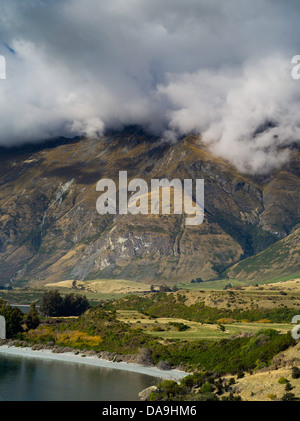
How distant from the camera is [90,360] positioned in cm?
13688

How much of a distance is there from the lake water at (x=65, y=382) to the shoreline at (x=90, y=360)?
3.63 metres

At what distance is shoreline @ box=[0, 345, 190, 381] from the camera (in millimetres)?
114750

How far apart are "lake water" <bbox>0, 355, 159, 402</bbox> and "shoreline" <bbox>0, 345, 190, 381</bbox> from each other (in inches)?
143

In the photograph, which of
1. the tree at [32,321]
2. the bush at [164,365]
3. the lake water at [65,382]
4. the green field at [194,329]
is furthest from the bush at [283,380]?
the tree at [32,321]

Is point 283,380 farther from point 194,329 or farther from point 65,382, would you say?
point 194,329

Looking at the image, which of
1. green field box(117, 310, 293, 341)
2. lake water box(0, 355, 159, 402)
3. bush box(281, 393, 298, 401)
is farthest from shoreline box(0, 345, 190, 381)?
bush box(281, 393, 298, 401)

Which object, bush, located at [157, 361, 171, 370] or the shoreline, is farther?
bush, located at [157, 361, 171, 370]

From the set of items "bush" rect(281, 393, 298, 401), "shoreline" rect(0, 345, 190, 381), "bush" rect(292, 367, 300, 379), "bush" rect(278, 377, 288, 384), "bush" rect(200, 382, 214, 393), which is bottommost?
"shoreline" rect(0, 345, 190, 381)

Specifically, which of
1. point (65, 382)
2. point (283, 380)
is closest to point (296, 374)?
point (283, 380)

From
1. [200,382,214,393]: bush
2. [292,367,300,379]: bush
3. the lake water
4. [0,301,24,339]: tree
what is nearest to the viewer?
[292,367,300,379]: bush

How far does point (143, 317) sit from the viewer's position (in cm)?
19412

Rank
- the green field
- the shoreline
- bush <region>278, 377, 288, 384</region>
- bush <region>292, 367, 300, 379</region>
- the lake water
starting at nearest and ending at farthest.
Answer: bush <region>278, 377, 288, 384</region> < bush <region>292, 367, 300, 379</region> < the lake water < the shoreline < the green field

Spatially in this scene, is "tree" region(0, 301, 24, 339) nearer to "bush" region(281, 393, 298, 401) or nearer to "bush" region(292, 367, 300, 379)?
"bush" region(292, 367, 300, 379)
